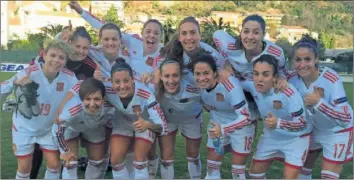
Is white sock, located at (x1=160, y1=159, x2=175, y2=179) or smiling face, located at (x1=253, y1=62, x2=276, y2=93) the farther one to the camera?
white sock, located at (x1=160, y1=159, x2=175, y2=179)

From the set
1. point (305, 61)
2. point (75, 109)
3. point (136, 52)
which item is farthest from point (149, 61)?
point (305, 61)

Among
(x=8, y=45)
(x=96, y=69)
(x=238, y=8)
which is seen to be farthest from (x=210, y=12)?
(x=96, y=69)

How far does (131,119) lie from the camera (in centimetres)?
447

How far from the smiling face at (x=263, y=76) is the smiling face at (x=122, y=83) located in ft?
3.82

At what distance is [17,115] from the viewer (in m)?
4.54

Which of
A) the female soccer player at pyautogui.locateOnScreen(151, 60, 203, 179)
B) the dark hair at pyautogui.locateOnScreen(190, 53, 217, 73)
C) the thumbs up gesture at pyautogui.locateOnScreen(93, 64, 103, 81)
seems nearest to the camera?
the dark hair at pyautogui.locateOnScreen(190, 53, 217, 73)

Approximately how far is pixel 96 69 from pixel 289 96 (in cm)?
203

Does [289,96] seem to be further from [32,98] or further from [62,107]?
[32,98]

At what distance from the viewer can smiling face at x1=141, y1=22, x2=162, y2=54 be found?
498 cm

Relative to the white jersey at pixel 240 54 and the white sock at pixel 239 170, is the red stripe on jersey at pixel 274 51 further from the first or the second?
the white sock at pixel 239 170

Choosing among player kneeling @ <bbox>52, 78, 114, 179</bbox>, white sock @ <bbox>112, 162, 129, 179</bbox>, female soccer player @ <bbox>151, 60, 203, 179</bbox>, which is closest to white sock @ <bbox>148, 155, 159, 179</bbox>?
female soccer player @ <bbox>151, 60, 203, 179</bbox>

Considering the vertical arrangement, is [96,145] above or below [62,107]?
below

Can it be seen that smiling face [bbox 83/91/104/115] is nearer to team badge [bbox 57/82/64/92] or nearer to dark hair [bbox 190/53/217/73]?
team badge [bbox 57/82/64/92]

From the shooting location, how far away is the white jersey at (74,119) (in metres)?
4.25
